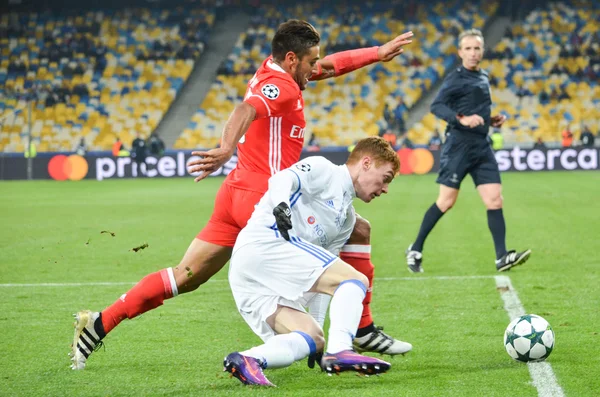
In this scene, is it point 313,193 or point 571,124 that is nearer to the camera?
point 313,193

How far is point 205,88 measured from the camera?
39.0 metres

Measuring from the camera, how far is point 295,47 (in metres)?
5.11

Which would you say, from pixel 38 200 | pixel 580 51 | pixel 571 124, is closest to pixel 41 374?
pixel 38 200

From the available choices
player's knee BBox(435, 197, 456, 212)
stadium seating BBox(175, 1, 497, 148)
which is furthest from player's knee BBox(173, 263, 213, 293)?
stadium seating BBox(175, 1, 497, 148)

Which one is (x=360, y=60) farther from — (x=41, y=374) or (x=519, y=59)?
(x=519, y=59)

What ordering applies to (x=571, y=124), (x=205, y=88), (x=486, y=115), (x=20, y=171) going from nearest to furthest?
1. (x=486, y=115)
2. (x=20, y=171)
3. (x=571, y=124)
4. (x=205, y=88)

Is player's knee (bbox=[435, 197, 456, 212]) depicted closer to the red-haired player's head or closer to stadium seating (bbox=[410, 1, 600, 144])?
the red-haired player's head

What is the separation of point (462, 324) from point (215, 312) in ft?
5.91

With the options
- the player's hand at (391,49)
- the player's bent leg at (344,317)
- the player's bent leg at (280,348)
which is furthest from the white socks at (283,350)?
the player's hand at (391,49)

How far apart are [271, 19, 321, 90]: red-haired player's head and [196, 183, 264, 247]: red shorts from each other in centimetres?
69

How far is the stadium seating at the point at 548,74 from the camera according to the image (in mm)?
35625

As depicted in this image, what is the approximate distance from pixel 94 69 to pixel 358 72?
1100 centimetres

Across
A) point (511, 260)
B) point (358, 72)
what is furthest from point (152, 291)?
point (358, 72)

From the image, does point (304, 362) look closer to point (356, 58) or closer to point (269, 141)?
point (269, 141)
